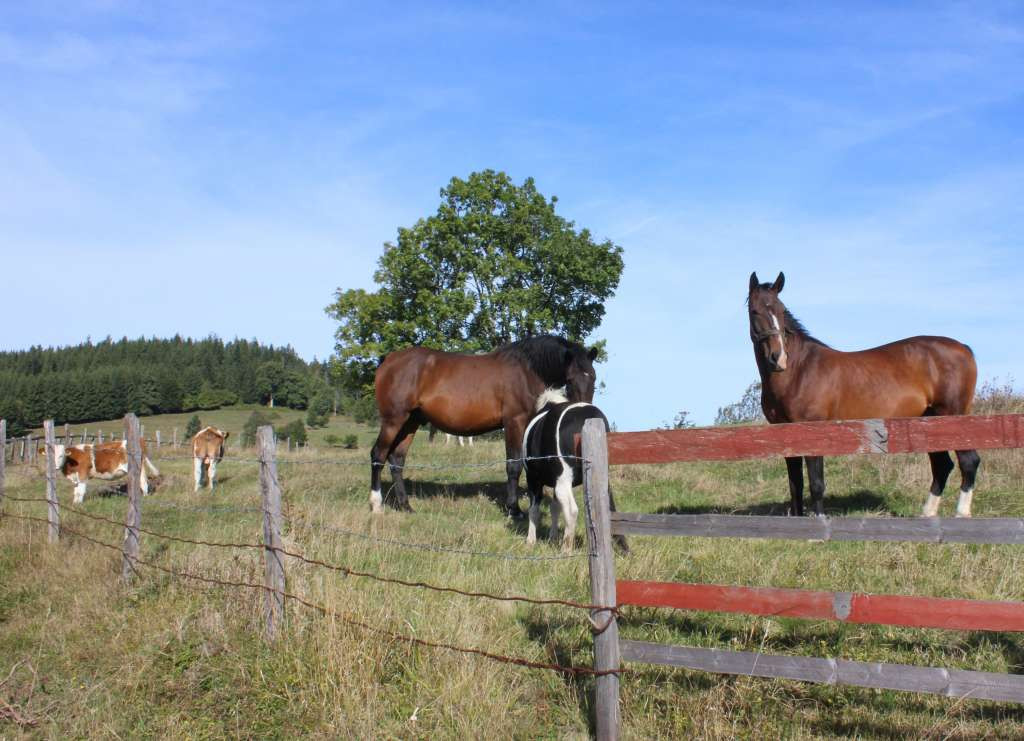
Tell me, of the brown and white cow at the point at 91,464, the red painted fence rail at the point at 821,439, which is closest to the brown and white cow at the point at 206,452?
the brown and white cow at the point at 91,464

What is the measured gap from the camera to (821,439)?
3.79 metres

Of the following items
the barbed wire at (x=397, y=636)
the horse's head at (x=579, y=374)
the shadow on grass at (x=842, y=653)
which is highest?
the horse's head at (x=579, y=374)

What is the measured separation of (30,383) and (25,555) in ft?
306

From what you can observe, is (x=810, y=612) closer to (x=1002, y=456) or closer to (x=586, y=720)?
(x=586, y=720)

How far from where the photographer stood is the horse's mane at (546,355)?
423 inches

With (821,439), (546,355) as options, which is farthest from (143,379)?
(821,439)

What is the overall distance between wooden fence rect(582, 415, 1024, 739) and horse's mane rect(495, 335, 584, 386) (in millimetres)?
6482

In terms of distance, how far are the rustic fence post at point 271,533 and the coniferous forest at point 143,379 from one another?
268 feet

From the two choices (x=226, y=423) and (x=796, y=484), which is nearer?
(x=796, y=484)

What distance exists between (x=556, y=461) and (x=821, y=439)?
4.39 metres

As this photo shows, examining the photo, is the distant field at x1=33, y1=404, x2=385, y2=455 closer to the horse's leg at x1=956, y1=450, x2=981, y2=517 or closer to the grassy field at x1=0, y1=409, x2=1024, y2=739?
the grassy field at x1=0, y1=409, x2=1024, y2=739

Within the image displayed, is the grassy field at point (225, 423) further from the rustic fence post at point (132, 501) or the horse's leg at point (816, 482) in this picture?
the horse's leg at point (816, 482)

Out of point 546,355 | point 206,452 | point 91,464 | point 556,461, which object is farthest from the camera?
point 206,452

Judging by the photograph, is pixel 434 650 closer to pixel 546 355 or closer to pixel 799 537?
Result: pixel 799 537
